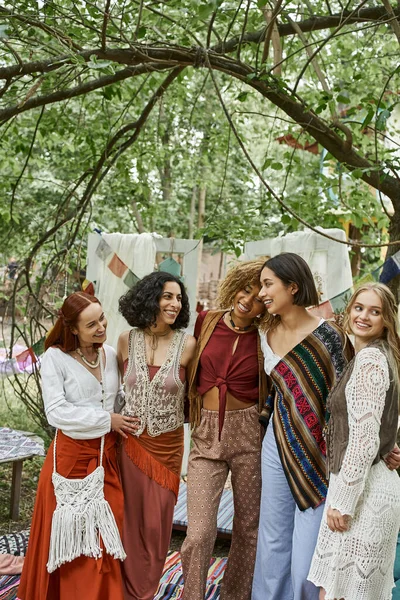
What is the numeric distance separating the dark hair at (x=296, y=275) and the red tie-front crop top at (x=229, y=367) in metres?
0.34

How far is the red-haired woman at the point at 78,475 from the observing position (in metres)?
3.07

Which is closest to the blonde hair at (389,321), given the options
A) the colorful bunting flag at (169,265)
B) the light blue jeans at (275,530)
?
the light blue jeans at (275,530)

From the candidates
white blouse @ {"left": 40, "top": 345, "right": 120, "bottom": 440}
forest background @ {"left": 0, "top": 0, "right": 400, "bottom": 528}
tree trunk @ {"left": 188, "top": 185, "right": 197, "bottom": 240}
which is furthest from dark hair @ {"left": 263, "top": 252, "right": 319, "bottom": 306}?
tree trunk @ {"left": 188, "top": 185, "right": 197, "bottom": 240}

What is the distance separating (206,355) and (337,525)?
3.30ft

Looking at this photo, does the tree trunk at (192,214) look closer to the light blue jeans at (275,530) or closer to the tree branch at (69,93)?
the tree branch at (69,93)

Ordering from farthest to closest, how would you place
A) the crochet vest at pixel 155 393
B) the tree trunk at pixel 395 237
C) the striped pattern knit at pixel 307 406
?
1. the tree trunk at pixel 395 237
2. the crochet vest at pixel 155 393
3. the striped pattern knit at pixel 307 406

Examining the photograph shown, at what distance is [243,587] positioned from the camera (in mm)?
3225

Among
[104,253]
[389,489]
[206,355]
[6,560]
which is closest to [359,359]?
[389,489]

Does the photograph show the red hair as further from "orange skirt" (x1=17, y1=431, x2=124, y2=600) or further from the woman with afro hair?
the woman with afro hair

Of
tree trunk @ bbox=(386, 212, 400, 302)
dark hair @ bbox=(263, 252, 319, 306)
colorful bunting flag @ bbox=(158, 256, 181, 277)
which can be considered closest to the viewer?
dark hair @ bbox=(263, 252, 319, 306)

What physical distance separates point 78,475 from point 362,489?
1.29 meters

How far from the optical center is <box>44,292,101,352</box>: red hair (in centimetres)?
319

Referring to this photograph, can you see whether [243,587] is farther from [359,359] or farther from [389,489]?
[359,359]

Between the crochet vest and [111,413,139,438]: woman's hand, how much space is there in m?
0.02
